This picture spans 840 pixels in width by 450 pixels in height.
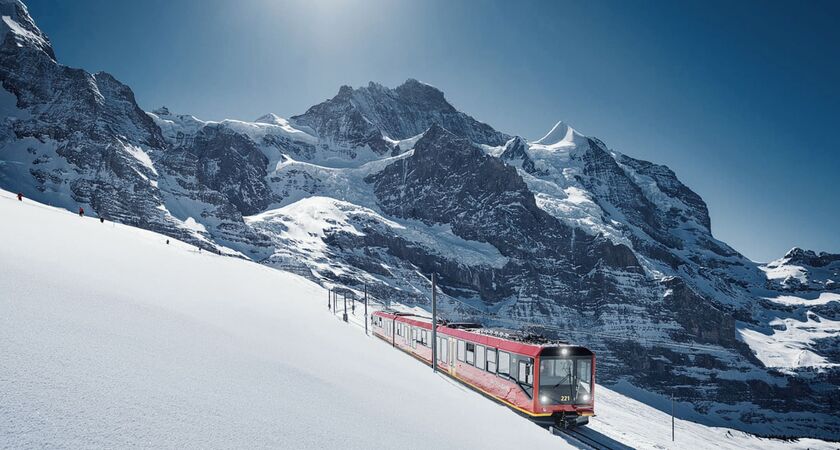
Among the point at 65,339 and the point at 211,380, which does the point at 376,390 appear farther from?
the point at 65,339

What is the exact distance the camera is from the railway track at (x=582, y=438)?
61.9 ft

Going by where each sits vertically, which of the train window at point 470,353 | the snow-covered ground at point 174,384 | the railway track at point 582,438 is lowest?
the railway track at point 582,438

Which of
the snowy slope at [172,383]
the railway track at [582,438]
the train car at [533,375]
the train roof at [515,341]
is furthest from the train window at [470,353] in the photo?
the snowy slope at [172,383]

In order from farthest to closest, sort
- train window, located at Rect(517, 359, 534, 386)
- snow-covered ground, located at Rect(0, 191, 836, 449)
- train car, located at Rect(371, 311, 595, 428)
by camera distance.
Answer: train window, located at Rect(517, 359, 534, 386)
train car, located at Rect(371, 311, 595, 428)
snow-covered ground, located at Rect(0, 191, 836, 449)

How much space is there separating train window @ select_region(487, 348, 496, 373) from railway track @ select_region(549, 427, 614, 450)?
432cm

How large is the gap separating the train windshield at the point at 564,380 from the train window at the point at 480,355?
4.79m

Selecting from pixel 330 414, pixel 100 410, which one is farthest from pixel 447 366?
pixel 100 410

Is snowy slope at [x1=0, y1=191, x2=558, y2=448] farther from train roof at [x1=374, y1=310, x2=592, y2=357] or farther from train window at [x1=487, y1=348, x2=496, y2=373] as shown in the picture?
train window at [x1=487, y1=348, x2=496, y2=373]

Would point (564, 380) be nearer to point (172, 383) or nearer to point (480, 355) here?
point (480, 355)

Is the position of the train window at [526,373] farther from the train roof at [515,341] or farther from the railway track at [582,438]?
the railway track at [582,438]

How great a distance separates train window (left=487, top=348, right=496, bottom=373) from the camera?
75.4 ft

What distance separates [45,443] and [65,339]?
216 centimetres

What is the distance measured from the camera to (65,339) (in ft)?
13.9

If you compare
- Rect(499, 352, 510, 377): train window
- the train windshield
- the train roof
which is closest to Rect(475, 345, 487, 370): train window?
the train roof
